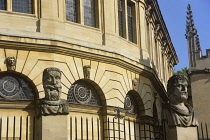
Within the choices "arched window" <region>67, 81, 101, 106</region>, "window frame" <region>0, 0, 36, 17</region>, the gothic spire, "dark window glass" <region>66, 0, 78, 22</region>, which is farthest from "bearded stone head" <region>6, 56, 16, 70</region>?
the gothic spire

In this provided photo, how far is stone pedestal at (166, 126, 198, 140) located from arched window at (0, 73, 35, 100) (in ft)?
20.5

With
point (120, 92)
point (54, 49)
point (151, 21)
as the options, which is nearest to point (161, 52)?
point (151, 21)

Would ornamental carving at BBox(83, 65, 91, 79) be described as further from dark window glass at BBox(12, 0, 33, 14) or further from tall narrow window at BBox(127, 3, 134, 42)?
tall narrow window at BBox(127, 3, 134, 42)

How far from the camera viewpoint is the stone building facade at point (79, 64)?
19.0 m

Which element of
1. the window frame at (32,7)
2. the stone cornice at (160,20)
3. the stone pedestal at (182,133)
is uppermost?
the stone cornice at (160,20)

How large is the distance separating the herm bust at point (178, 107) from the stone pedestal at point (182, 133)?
18cm

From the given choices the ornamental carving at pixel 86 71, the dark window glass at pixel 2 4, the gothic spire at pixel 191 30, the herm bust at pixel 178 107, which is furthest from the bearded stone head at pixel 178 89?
the gothic spire at pixel 191 30

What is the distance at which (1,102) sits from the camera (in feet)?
61.1

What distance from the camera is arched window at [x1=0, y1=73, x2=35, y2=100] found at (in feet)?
62.4

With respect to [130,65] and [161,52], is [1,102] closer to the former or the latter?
[130,65]

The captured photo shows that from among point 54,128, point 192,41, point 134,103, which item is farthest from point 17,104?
point 192,41

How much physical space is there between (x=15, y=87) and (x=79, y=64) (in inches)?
129

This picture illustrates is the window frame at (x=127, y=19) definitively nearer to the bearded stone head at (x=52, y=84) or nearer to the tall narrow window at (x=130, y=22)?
the tall narrow window at (x=130, y=22)

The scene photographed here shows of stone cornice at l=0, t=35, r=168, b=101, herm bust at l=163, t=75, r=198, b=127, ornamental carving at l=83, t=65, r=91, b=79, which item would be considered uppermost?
stone cornice at l=0, t=35, r=168, b=101
